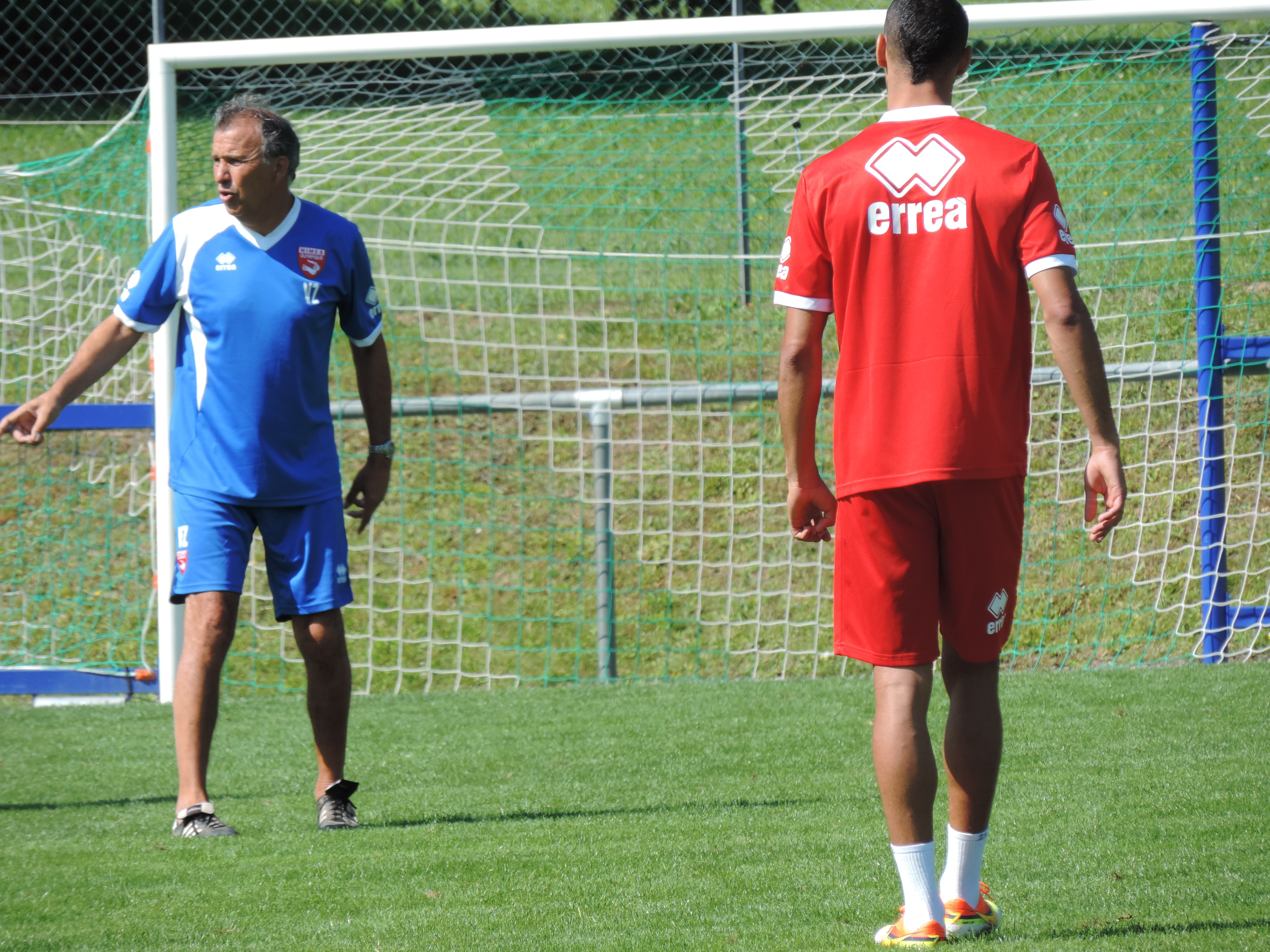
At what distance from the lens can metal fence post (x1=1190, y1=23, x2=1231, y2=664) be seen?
6.37m

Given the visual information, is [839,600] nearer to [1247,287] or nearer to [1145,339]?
[1145,339]

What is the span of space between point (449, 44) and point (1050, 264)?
3837mm

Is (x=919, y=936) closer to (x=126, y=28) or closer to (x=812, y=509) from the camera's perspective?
(x=812, y=509)

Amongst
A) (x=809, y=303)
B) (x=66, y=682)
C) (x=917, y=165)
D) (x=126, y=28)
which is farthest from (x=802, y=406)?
(x=126, y=28)

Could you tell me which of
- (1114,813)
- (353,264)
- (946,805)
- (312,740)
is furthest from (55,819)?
(1114,813)

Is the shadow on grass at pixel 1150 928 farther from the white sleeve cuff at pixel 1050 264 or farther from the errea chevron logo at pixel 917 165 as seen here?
the errea chevron logo at pixel 917 165

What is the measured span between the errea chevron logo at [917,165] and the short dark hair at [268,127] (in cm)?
192

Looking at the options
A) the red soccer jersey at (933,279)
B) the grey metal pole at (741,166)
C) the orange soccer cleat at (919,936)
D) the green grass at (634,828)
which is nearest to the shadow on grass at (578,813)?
the green grass at (634,828)

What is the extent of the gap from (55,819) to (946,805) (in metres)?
2.59

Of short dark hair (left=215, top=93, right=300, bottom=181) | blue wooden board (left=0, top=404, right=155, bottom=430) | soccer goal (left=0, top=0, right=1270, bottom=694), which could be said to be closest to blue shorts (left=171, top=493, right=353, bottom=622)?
short dark hair (left=215, top=93, right=300, bottom=181)

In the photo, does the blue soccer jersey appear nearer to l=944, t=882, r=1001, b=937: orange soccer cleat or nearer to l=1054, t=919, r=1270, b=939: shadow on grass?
l=944, t=882, r=1001, b=937: orange soccer cleat

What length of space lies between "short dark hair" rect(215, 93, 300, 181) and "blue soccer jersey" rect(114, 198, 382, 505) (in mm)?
147

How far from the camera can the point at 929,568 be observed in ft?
7.79

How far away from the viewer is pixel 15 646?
26.1ft
